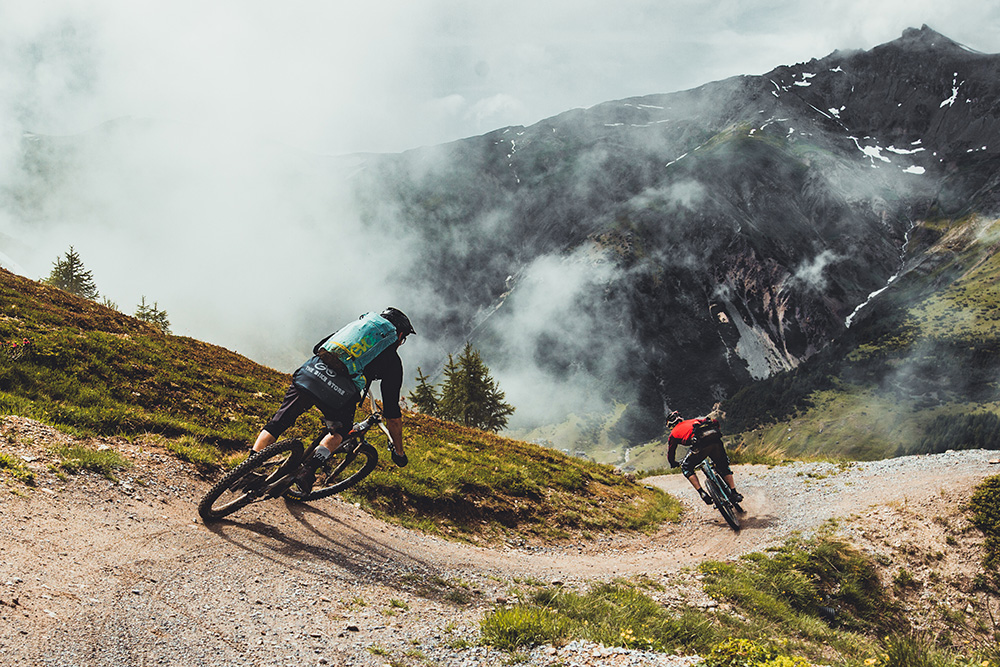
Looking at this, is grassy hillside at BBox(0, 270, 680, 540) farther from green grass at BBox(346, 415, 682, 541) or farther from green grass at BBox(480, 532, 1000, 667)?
green grass at BBox(480, 532, 1000, 667)

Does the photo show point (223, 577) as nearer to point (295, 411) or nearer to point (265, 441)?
point (265, 441)

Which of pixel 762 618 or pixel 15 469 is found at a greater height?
pixel 15 469

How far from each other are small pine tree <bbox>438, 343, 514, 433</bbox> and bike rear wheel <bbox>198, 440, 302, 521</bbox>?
56262mm

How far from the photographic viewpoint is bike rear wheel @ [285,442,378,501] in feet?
32.1

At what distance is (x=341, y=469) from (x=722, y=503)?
11.9 metres

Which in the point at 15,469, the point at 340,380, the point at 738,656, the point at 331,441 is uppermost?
the point at 340,380

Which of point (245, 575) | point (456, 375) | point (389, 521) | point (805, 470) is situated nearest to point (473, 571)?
point (389, 521)

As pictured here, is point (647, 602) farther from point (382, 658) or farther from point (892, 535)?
point (892, 535)

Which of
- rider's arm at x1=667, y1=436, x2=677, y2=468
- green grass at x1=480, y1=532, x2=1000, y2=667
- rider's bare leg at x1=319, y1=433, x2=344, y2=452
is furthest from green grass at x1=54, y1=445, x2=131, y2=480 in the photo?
rider's arm at x1=667, y1=436, x2=677, y2=468

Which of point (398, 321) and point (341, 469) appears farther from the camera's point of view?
point (341, 469)

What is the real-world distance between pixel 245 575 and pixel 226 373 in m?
15.1

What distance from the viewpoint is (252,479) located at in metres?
8.74

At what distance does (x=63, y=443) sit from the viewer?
9.42 metres

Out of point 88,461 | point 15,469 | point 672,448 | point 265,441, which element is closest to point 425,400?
point 672,448
